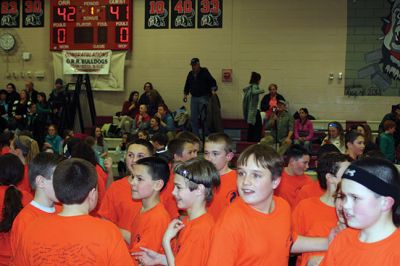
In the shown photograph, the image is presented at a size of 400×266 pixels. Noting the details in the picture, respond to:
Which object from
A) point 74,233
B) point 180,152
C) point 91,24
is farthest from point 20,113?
point 74,233

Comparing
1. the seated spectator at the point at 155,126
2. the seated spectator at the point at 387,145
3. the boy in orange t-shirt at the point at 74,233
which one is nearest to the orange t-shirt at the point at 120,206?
the boy in orange t-shirt at the point at 74,233

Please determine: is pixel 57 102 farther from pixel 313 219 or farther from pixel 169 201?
pixel 313 219

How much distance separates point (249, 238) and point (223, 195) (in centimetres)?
148

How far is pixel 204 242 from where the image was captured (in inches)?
120

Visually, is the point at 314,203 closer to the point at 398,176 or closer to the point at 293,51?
the point at 398,176

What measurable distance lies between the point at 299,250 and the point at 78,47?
13.1 meters

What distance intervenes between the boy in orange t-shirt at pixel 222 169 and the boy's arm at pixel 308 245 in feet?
3.44

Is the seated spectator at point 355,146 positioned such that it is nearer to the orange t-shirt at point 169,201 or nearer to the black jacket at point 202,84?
the orange t-shirt at point 169,201

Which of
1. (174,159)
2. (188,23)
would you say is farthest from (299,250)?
(188,23)

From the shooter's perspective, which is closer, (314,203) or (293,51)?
(314,203)

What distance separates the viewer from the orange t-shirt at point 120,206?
419 centimetres

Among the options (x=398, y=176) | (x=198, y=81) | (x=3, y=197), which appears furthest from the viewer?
(x=198, y=81)

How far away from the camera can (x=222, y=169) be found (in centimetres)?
451

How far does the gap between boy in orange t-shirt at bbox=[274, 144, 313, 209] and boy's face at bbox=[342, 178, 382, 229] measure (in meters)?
Result: 2.99
